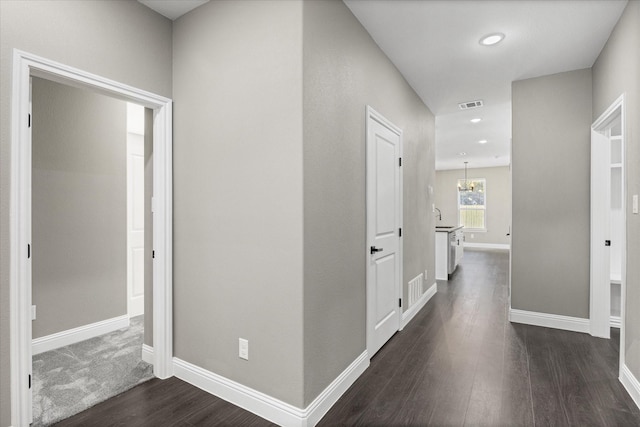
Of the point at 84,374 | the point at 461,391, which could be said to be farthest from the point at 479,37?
the point at 84,374

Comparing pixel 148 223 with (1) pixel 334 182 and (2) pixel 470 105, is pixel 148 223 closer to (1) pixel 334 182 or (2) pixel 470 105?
(1) pixel 334 182

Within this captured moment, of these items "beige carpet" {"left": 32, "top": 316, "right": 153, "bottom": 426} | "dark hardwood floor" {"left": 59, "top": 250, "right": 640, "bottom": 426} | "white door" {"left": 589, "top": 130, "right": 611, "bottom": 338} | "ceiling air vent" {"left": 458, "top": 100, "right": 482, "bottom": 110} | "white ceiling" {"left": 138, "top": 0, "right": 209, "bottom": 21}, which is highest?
"ceiling air vent" {"left": 458, "top": 100, "right": 482, "bottom": 110}

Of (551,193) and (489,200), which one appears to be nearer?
(551,193)

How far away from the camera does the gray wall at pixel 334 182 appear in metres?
→ 2.02

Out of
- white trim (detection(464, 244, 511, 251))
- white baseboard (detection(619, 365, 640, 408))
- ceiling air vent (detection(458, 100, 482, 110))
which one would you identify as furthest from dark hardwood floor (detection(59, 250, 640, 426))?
white trim (detection(464, 244, 511, 251))

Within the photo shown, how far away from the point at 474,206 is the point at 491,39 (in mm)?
9791

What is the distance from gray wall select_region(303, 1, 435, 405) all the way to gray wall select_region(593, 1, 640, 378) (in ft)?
5.83

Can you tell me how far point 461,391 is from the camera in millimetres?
2369

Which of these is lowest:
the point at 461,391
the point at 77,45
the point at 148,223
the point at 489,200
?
the point at 461,391

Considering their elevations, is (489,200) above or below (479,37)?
below

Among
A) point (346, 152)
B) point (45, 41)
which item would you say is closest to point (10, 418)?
point (45, 41)

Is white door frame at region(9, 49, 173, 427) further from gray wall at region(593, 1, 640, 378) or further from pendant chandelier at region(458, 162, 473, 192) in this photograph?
pendant chandelier at region(458, 162, 473, 192)

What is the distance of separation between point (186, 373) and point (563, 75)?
463 centimetres

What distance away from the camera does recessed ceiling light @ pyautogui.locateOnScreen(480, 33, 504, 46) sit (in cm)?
286
